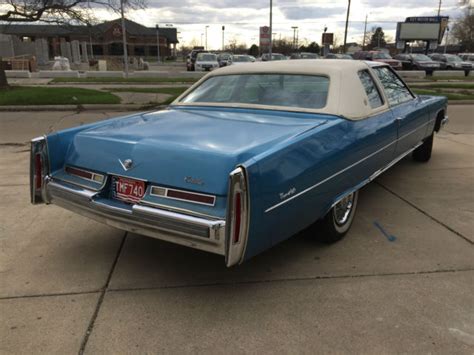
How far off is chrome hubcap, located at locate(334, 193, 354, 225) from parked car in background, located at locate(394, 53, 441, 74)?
29.7 metres

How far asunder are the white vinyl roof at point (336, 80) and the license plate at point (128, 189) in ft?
4.82

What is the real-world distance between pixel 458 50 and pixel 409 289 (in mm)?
91643

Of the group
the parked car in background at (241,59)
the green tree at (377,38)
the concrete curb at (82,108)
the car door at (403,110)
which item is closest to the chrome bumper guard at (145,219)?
the car door at (403,110)

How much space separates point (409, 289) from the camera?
3123mm

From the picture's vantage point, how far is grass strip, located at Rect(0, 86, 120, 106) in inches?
500

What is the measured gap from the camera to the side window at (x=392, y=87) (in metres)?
4.83

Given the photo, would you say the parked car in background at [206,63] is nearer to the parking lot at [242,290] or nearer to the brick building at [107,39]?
the parking lot at [242,290]

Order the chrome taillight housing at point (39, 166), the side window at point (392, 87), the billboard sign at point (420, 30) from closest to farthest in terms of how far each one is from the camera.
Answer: the chrome taillight housing at point (39, 166) < the side window at point (392, 87) < the billboard sign at point (420, 30)

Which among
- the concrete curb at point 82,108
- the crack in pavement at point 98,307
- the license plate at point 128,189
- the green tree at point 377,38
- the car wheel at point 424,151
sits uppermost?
the green tree at point 377,38

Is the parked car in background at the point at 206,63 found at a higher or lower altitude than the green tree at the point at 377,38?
lower

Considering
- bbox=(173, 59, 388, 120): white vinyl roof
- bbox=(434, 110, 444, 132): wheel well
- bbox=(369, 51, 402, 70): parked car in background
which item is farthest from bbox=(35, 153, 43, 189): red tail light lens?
bbox=(369, 51, 402, 70): parked car in background

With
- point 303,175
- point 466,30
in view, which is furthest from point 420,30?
point 303,175

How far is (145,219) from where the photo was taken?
2.85 m

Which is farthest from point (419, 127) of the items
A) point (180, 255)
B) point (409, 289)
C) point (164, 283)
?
point (164, 283)
